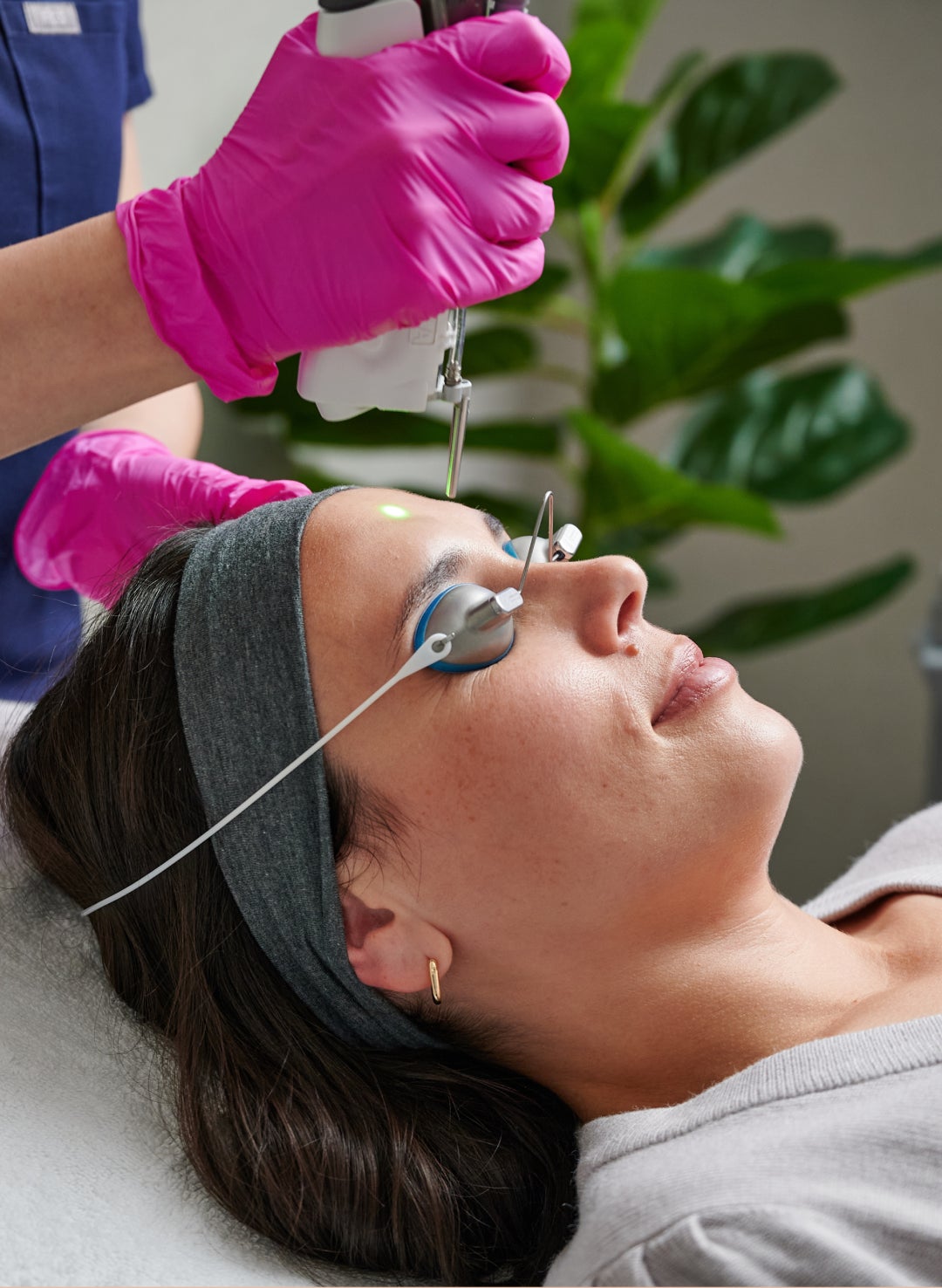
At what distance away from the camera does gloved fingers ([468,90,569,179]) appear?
35.1 inches

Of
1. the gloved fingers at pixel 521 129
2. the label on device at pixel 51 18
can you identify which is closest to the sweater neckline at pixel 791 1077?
the gloved fingers at pixel 521 129

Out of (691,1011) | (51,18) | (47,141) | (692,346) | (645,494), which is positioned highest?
(51,18)

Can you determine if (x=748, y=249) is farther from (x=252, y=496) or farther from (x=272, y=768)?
(x=272, y=768)


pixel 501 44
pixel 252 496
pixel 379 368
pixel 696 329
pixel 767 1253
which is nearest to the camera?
pixel 767 1253

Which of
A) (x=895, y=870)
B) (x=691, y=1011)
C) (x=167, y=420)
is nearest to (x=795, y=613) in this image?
(x=895, y=870)

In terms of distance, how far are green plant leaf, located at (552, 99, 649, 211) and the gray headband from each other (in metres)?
1.25

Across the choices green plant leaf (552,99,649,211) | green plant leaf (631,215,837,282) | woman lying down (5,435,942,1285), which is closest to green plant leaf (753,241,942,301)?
green plant leaf (631,215,837,282)

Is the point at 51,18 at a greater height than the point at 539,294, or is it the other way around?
the point at 51,18

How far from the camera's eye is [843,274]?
2102 millimetres

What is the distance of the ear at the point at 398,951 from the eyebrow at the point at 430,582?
23 centimetres

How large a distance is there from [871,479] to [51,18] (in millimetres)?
2022

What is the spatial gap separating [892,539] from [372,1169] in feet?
7.27

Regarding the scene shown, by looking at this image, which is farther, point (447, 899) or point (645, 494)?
point (645, 494)

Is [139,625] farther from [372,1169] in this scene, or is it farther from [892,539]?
[892,539]
